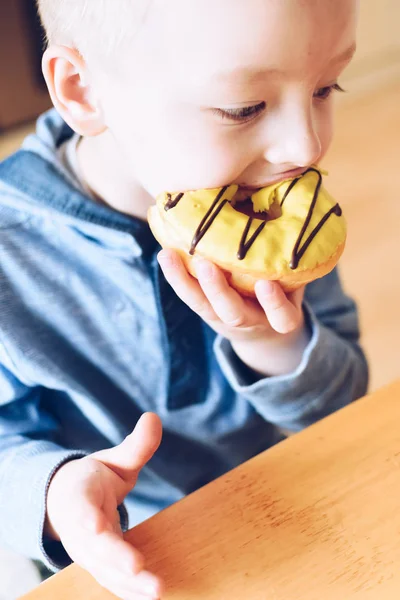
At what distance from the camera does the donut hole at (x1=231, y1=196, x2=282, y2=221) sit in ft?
2.43

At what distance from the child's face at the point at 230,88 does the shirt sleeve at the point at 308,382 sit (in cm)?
27

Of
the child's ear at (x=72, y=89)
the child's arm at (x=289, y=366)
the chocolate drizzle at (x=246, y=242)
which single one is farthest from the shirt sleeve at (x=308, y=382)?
the child's ear at (x=72, y=89)

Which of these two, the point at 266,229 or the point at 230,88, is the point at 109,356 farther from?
the point at 230,88

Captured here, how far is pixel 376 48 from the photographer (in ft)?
10.4

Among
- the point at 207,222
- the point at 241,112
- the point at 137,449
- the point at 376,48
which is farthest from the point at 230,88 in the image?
the point at 376,48

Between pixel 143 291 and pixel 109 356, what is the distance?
0.34ft

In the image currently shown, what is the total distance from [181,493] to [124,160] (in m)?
0.51

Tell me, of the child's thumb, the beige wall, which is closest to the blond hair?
the child's thumb

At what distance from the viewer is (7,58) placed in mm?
2537

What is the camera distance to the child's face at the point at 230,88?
57cm

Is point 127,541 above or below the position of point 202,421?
above

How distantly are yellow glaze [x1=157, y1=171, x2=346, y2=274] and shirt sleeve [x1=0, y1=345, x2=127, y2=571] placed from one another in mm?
278

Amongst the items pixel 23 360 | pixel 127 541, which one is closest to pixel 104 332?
Result: pixel 23 360

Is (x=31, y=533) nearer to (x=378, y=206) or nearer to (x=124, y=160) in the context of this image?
(x=124, y=160)
